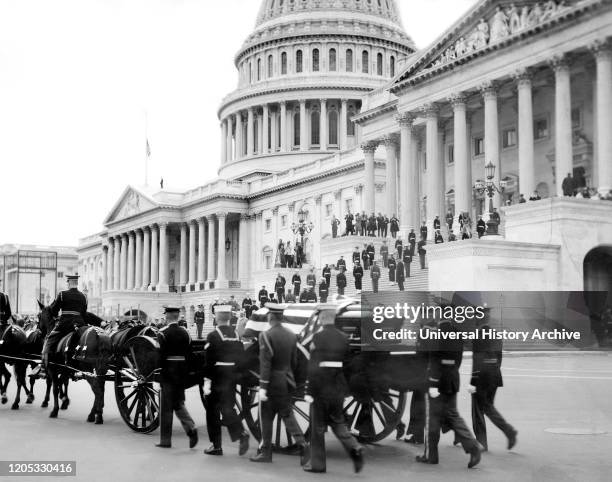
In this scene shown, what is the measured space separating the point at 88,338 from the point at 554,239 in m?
26.3

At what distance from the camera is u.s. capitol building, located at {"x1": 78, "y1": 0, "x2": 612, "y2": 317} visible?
4009 cm

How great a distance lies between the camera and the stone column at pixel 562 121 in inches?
1737

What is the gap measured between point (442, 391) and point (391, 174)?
49.2 metres

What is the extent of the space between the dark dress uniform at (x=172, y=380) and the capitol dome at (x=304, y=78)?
93.0m

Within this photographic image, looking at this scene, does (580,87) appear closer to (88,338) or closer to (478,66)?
(478,66)

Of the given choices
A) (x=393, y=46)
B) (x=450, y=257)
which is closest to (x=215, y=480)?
(x=450, y=257)

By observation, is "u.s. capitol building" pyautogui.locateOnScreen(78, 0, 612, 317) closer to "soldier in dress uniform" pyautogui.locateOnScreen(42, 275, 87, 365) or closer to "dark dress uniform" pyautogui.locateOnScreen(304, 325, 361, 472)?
"soldier in dress uniform" pyautogui.locateOnScreen(42, 275, 87, 365)

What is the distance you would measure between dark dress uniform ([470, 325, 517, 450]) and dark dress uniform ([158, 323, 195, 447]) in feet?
13.9

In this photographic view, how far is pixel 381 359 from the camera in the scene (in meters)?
13.0

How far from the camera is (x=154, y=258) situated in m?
107

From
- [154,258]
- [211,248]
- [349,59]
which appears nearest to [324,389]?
[211,248]

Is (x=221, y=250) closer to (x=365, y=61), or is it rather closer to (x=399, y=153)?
(x=365, y=61)

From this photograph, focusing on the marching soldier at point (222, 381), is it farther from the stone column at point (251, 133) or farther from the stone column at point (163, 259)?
A: the stone column at point (251, 133)

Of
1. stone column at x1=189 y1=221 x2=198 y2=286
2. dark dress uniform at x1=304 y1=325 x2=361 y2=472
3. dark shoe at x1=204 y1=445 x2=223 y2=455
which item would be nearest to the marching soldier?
dark shoe at x1=204 y1=445 x2=223 y2=455
